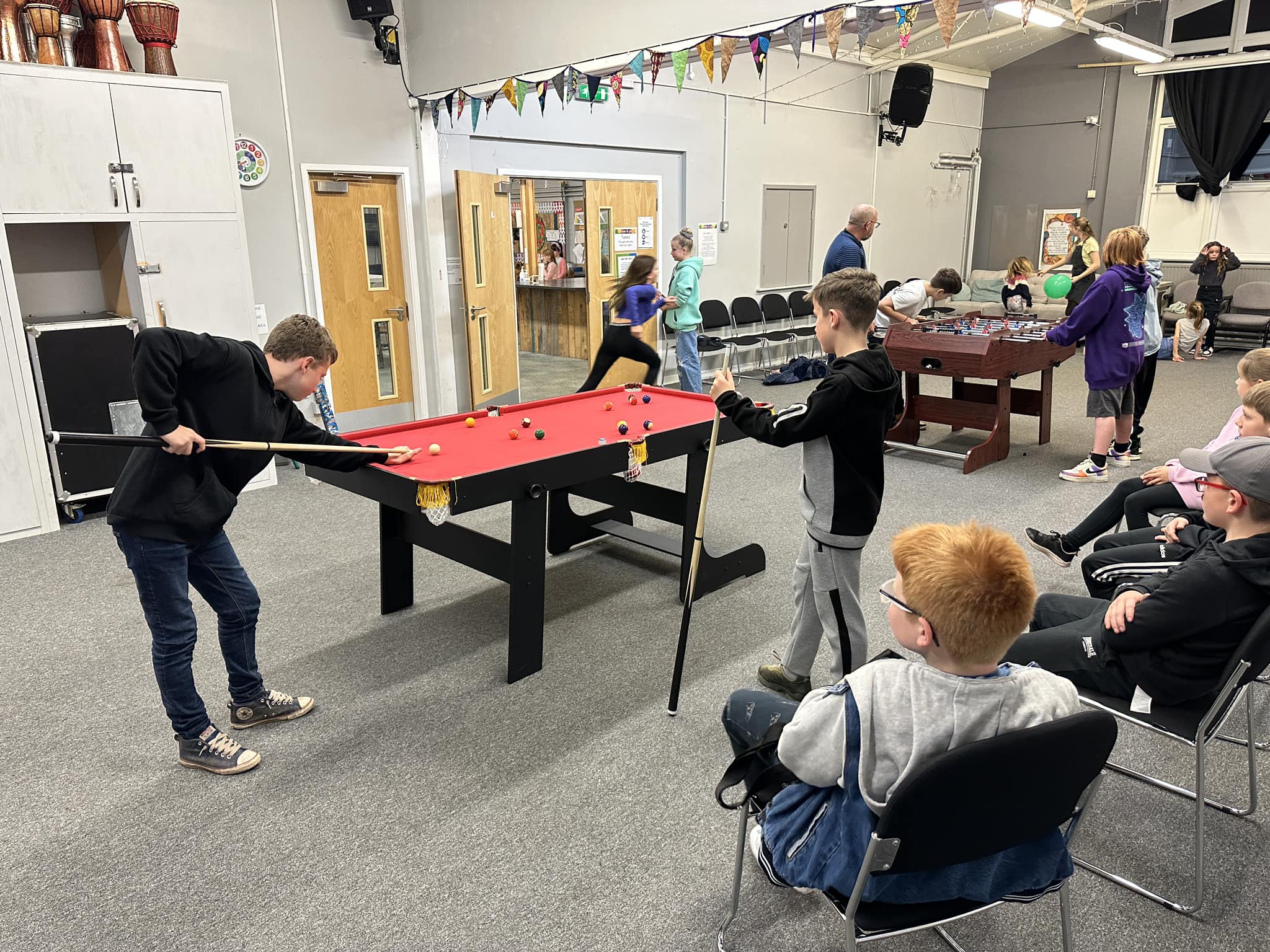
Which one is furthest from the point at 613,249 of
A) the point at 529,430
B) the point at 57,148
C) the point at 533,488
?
the point at 533,488

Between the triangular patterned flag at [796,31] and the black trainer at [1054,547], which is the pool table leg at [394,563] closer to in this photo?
the black trainer at [1054,547]

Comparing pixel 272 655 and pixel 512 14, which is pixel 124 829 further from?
pixel 512 14

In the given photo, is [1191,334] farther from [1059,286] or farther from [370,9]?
[370,9]

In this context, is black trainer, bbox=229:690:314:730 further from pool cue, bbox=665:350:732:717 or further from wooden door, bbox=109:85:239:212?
wooden door, bbox=109:85:239:212

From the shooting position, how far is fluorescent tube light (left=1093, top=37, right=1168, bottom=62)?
29.0ft

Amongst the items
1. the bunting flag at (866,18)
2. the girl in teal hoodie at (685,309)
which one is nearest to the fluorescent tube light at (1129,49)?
the girl in teal hoodie at (685,309)

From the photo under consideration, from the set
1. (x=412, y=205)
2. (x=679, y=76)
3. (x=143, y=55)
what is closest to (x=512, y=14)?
(x=679, y=76)

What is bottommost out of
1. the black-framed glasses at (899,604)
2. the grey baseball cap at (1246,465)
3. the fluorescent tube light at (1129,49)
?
the black-framed glasses at (899,604)

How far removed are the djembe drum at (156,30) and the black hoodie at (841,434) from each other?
427 centimetres

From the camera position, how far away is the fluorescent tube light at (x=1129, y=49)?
8844mm

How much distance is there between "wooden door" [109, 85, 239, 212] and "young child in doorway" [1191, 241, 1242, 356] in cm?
979

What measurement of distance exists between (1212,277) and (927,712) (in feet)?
34.2

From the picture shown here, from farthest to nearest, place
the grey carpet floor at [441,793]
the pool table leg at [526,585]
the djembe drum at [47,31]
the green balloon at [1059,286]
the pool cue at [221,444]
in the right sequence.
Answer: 1. the green balloon at [1059,286]
2. the djembe drum at [47,31]
3. the pool table leg at [526,585]
4. the pool cue at [221,444]
5. the grey carpet floor at [441,793]

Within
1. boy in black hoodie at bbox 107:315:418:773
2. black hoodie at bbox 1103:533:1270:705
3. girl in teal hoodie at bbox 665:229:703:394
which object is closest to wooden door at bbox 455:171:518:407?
girl in teal hoodie at bbox 665:229:703:394
